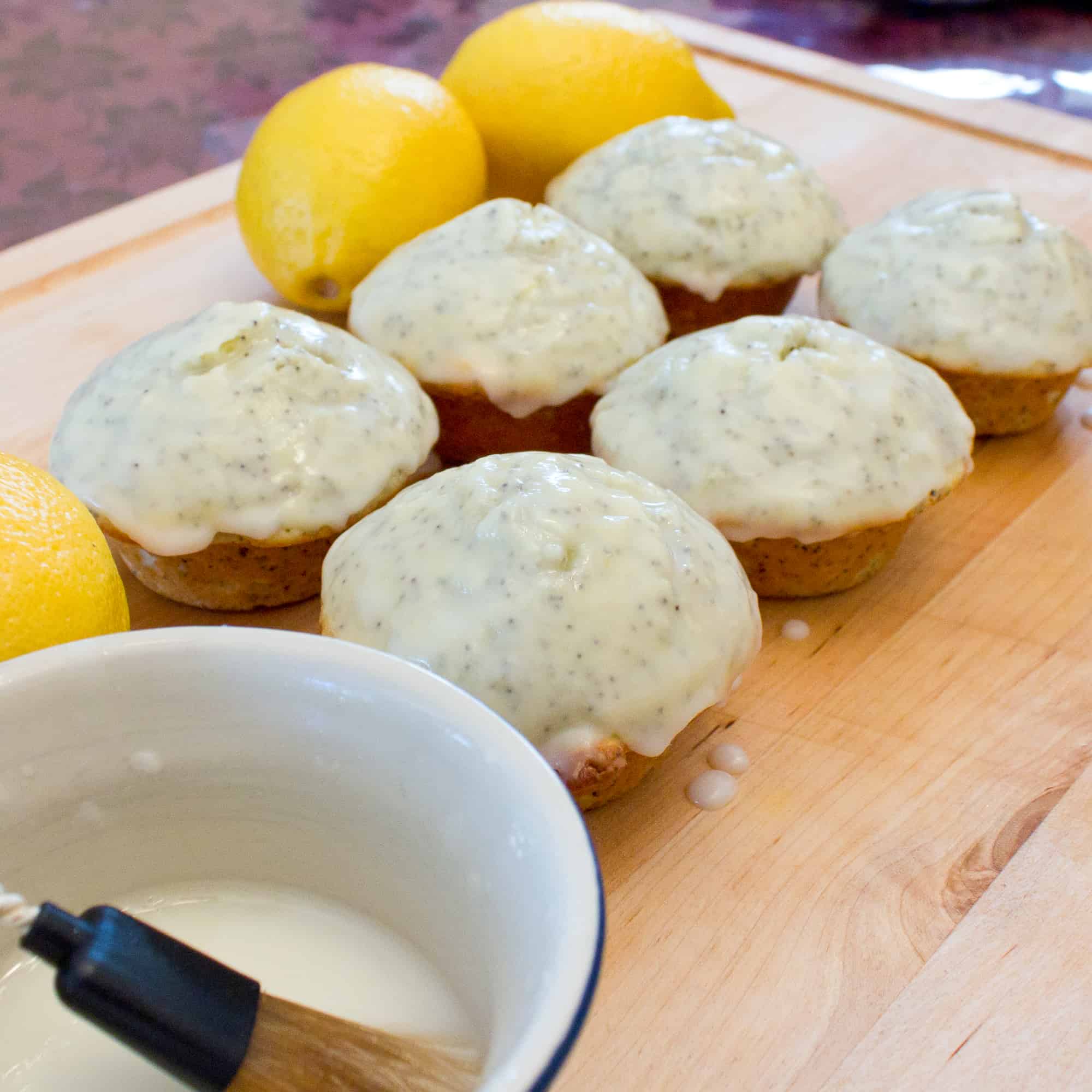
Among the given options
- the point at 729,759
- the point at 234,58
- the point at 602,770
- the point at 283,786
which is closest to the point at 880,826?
the point at 729,759

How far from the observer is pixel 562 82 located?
1.62 meters

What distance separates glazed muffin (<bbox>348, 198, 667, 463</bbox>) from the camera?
4.12 ft

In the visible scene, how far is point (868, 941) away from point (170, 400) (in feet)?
2.36

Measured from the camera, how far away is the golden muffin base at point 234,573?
1.11 meters

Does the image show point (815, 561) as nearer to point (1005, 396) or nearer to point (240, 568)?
point (1005, 396)

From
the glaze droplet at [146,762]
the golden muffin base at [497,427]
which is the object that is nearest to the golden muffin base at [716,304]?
the golden muffin base at [497,427]

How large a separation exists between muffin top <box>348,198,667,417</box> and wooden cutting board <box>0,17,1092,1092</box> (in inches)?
11.5

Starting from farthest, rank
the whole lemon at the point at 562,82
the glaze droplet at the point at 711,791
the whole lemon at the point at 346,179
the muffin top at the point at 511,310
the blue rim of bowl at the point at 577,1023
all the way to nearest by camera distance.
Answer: the whole lemon at the point at 562,82
the whole lemon at the point at 346,179
the muffin top at the point at 511,310
the glaze droplet at the point at 711,791
the blue rim of bowl at the point at 577,1023

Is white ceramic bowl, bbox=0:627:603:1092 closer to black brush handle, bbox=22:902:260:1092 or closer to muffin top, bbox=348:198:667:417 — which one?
black brush handle, bbox=22:902:260:1092

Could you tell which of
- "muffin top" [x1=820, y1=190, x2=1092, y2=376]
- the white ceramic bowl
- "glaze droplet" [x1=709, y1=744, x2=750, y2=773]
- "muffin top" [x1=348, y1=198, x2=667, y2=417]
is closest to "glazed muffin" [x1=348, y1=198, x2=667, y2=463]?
"muffin top" [x1=348, y1=198, x2=667, y2=417]

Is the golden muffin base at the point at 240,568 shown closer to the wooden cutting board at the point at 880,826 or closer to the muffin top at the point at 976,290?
the wooden cutting board at the point at 880,826

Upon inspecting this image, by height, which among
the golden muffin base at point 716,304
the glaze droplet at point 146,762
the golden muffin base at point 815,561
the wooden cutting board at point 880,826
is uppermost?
the glaze droplet at point 146,762

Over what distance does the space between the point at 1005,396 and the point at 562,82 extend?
696 mm

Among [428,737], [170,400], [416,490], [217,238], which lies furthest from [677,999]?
[217,238]
